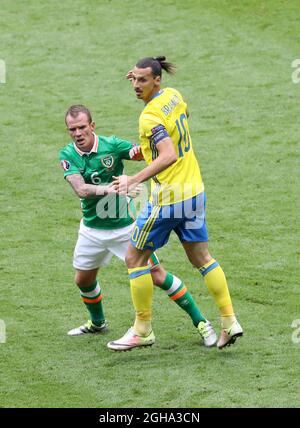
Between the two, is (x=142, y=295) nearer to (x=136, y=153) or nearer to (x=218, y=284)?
(x=218, y=284)

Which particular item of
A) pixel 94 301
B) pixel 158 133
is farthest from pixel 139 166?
pixel 158 133

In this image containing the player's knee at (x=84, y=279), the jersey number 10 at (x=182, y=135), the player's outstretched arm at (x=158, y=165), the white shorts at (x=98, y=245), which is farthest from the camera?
the player's knee at (x=84, y=279)

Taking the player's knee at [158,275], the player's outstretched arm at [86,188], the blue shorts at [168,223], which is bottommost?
the player's knee at [158,275]

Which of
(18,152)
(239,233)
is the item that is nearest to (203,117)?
(18,152)

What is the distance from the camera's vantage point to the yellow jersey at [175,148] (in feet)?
24.9

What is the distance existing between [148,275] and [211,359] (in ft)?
2.48

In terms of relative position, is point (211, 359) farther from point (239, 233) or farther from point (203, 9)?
point (203, 9)

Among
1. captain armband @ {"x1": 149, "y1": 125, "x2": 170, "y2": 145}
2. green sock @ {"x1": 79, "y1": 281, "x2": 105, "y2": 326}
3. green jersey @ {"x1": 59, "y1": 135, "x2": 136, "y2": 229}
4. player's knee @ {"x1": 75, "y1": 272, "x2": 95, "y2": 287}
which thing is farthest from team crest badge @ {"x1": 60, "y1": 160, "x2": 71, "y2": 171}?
green sock @ {"x1": 79, "y1": 281, "x2": 105, "y2": 326}

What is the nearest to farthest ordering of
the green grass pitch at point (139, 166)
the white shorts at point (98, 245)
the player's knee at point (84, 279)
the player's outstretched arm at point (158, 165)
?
the player's outstretched arm at point (158, 165) < the green grass pitch at point (139, 166) < the white shorts at point (98, 245) < the player's knee at point (84, 279)

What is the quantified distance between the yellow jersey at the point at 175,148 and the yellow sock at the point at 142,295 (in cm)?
52

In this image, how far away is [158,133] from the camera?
7453mm

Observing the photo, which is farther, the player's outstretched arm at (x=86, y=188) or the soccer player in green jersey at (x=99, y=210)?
the soccer player in green jersey at (x=99, y=210)

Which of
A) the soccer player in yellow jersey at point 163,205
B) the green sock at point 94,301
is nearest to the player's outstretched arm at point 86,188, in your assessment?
the soccer player in yellow jersey at point 163,205

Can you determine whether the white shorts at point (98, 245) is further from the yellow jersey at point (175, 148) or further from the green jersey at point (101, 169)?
the yellow jersey at point (175, 148)
